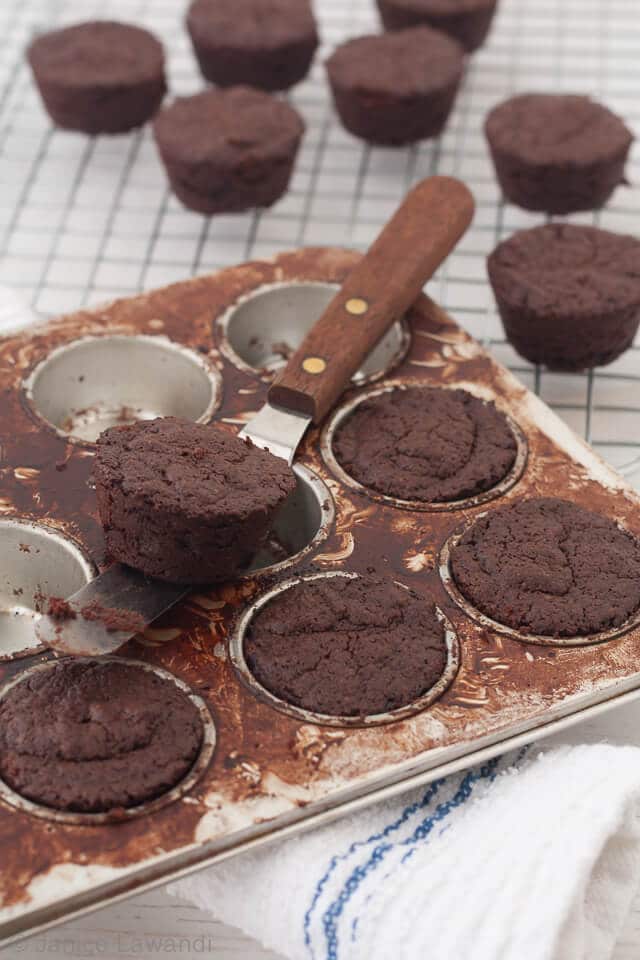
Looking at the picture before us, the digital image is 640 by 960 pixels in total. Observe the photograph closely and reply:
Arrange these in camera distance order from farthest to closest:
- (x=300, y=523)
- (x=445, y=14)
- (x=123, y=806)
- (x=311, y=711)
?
(x=445, y=14), (x=300, y=523), (x=311, y=711), (x=123, y=806)

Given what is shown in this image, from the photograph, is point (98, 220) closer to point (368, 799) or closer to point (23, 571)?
point (23, 571)

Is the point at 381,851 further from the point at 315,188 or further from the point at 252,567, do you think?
the point at 315,188

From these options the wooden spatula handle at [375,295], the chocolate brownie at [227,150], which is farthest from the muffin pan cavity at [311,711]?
the chocolate brownie at [227,150]

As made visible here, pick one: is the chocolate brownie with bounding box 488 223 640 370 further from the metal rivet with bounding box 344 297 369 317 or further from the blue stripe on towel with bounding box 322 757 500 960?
the blue stripe on towel with bounding box 322 757 500 960

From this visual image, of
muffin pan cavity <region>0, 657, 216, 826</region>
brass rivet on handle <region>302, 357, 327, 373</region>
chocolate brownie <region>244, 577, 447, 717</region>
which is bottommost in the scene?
muffin pan cavity <region>0, 657, 216, 826</region>

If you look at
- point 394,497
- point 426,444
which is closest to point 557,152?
point 426,444

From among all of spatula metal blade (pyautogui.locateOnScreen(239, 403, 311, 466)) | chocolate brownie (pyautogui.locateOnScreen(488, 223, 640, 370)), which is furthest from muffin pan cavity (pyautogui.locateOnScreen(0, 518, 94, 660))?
chocolate brownie (pyautogui.locateOnScreen(488, 223, 640, 370))
